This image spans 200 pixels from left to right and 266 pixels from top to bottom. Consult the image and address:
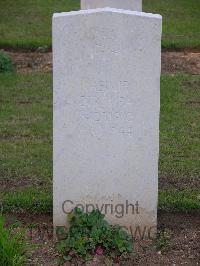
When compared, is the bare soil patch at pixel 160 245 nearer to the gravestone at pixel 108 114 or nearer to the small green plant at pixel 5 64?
the gravestone at pixel 108 114

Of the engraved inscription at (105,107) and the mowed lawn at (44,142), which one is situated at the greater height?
the engraved inscription at (105,107)

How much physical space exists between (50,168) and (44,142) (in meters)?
0.76

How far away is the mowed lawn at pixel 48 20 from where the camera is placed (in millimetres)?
11273

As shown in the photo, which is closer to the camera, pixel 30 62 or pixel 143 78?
pixel 143 78

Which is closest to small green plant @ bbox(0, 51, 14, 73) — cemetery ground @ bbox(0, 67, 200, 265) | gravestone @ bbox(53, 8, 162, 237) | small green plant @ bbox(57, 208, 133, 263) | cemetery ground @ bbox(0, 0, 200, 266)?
cemetery ground @ bbox(0, 0, 200, 266)

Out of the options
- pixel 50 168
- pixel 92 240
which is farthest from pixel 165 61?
pixel 92 240

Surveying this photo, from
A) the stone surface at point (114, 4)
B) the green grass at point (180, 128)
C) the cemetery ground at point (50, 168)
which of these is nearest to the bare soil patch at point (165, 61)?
the green grass at point (180, 128)

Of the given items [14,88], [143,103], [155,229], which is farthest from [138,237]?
[14,88]

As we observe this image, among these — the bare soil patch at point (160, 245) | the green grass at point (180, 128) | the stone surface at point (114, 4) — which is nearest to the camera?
the bare soil patch at point (160, 245)

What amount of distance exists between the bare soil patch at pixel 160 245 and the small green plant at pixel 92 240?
0.06 meters

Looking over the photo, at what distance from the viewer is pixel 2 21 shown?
13.3 m

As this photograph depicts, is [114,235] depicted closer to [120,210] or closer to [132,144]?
[120,210]

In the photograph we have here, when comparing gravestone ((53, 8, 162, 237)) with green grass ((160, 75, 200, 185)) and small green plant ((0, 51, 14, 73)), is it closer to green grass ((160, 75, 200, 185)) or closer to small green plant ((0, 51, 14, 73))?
green grass ((160, 75, 200, 185))

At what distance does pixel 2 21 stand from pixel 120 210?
962cm
